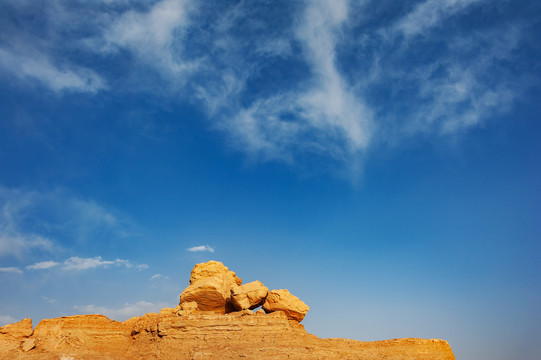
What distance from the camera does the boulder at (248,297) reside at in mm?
31938

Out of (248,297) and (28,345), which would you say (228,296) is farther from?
(28,345)

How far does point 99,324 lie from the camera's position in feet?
106

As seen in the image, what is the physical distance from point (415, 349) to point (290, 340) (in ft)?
28.7

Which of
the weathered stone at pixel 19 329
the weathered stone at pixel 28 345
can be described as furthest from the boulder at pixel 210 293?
the weathered stone at pixel 19 329

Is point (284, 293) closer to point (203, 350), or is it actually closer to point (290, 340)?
point (290, 340)

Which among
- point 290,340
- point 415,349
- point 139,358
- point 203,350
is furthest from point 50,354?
point 415,349

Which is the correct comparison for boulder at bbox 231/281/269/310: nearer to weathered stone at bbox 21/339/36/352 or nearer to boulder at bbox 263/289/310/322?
boulder at bbox 263/289/310/322

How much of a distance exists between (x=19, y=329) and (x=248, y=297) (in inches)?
698

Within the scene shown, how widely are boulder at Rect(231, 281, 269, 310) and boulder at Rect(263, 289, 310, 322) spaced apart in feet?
1.94

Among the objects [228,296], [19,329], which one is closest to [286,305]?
[228,296]

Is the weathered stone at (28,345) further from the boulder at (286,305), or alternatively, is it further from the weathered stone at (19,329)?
the boulder at (286,305)

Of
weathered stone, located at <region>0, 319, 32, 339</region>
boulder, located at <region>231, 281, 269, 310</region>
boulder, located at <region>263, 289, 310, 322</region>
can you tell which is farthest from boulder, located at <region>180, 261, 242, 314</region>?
weathered stone, located at <region>0, 319, 32, 339</region>

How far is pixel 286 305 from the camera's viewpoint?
3159 cm

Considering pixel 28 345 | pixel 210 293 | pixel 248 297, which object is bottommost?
pixel 28 345
